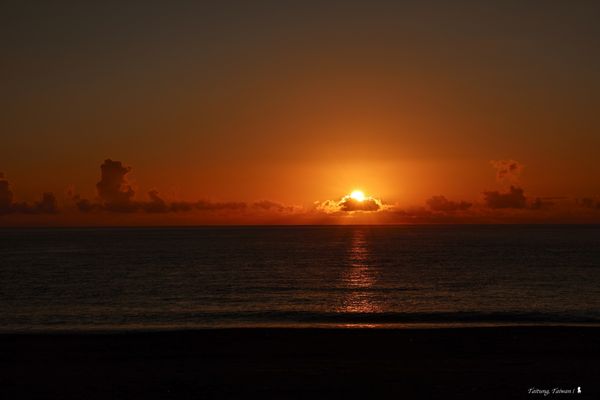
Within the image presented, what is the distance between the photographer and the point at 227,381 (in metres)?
20.8

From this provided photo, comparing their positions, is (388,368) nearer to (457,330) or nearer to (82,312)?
(457,330)

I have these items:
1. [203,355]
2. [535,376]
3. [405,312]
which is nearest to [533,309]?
[405,312]

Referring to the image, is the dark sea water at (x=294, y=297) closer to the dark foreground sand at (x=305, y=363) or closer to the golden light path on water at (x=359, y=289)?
the golden light path on water at (x=359, y=289)

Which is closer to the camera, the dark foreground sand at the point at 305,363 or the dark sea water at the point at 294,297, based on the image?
the dark foreground sand at the point at 305,363

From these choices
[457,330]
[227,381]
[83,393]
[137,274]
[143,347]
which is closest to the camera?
[83,393]

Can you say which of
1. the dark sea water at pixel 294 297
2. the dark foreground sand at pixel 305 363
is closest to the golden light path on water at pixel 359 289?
the dark sea water at pixel 294 297

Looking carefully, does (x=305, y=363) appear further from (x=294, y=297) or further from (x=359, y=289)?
(x=359, y=289)

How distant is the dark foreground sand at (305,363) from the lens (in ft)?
63.5

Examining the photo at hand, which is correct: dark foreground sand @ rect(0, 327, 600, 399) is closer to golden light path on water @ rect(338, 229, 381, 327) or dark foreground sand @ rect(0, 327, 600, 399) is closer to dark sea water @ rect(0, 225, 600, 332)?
dark sea water @ rect(0, 225, 600, 332)

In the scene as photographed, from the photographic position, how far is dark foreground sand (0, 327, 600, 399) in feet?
63.5

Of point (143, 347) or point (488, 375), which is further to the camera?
point (143, 347)

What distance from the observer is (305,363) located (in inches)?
925

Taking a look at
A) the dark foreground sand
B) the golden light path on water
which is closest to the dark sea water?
the golden light path on water

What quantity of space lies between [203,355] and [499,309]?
96.5 feet
